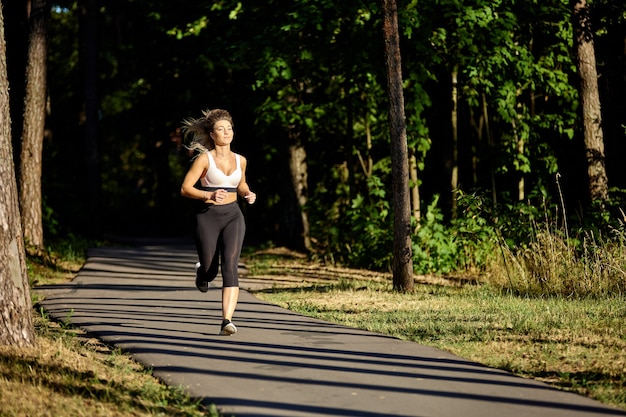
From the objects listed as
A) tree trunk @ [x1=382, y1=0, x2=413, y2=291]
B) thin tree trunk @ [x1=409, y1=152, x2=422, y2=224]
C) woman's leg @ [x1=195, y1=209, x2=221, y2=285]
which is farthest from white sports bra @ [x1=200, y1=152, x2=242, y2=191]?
thin tree trunk @ [x1=409, y1=152, x2=422, y2=224]

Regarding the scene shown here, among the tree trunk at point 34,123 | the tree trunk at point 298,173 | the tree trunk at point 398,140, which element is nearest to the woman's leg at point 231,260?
the tree trunk at point 398,140

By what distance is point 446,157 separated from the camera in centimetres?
2075

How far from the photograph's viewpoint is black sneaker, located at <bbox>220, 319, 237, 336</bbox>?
9.45 meters

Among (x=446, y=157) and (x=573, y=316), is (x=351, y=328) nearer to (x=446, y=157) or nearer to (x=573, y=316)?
(x=573, y=316)

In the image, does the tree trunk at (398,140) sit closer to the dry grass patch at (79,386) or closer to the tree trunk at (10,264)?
the dry grass patch at (79,386)

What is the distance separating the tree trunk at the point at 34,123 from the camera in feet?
64.8

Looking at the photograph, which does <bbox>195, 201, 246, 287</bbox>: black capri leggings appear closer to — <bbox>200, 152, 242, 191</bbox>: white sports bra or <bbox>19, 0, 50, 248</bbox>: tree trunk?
<bbox>200, 152, 242, 191</bbox>: white sports bra

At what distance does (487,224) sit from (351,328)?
5.71 meters


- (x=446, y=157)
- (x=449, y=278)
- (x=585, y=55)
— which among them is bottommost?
(x=449, y=278)

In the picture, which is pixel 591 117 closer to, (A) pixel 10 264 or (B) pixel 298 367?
(B) pixel 298 367

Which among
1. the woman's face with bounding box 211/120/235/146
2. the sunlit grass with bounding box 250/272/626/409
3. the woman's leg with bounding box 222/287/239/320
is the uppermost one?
the woman's face with bounding box 211/120/235/146

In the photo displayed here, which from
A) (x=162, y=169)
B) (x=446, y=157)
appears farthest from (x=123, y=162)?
(x=446, y=157)

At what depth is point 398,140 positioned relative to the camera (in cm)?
1350

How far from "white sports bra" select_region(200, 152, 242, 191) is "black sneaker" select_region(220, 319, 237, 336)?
129 cm
